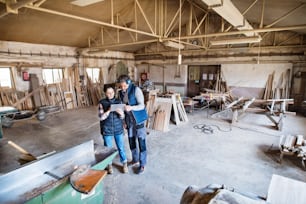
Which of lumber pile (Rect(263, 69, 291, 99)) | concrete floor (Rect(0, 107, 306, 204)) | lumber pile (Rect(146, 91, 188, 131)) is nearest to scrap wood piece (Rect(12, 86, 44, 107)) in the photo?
concrete floor (Rect(0, 107, 306, 204))

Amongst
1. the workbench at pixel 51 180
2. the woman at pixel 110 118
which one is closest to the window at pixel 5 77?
the woman at pixel 110 118

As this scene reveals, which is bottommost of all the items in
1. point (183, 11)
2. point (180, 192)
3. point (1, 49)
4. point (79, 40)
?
point (180, 192)

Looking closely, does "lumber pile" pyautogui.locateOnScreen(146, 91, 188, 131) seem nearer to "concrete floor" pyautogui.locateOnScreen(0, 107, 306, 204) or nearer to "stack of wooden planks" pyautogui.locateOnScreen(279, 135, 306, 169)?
"concrete floor" pyautogui.locateOnScreen(0, 107, 306, 204)

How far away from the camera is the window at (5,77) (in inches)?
254

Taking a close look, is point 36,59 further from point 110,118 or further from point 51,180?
point 51,180

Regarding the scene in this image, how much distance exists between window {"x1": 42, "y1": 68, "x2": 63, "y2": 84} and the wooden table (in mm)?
8516

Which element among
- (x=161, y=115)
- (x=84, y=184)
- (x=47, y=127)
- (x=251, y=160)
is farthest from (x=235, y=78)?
(x=84, y=184)

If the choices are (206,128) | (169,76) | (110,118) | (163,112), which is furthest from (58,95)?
(206,128)

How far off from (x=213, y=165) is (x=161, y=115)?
2410mm

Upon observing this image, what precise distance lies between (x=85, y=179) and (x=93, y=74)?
8905 millimetres

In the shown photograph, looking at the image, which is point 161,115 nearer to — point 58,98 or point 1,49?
point 58,98

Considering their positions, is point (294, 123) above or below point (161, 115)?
below

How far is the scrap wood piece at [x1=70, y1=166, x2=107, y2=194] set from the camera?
1.54 m

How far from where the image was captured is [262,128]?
554 centimetres
